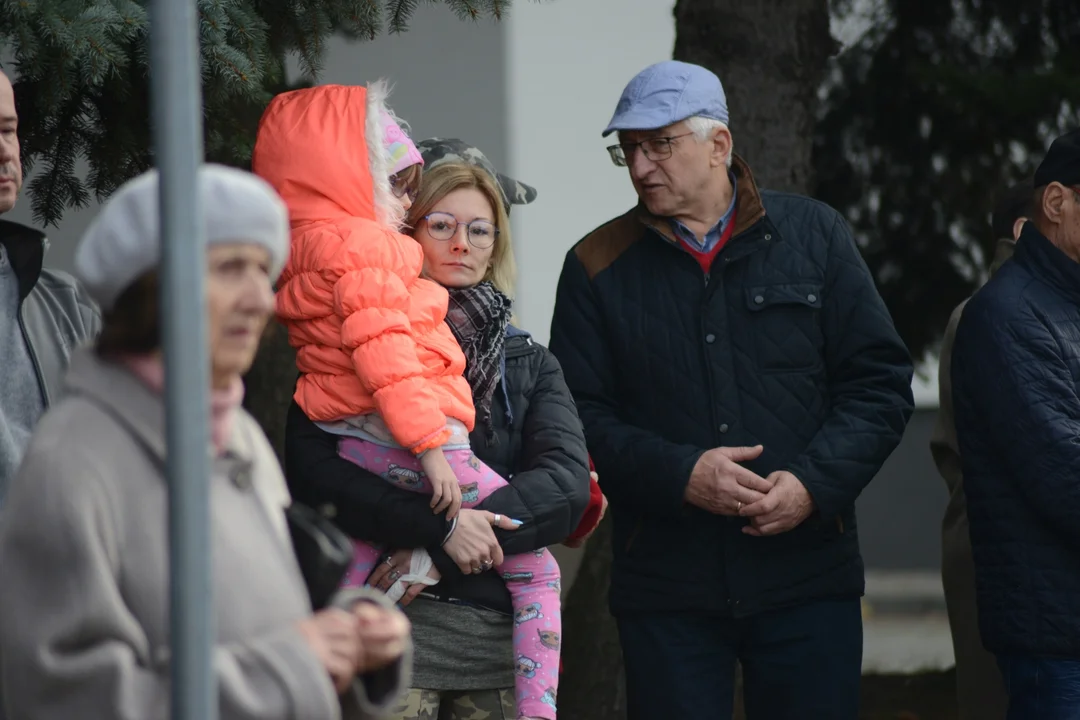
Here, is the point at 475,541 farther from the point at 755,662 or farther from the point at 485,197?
the point at 755,662

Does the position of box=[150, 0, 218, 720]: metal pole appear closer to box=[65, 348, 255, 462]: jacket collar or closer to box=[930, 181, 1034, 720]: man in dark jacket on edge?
box=[65, 348, 255, 462]: jacket collar

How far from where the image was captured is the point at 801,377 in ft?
12.0

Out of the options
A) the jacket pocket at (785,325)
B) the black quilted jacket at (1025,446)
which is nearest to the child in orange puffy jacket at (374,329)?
the jacket pocket at (785,325)

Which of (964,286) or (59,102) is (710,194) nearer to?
(59,102)

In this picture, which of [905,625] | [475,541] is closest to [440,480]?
[475,541]

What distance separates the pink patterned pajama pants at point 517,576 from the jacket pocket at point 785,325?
0.80 metres

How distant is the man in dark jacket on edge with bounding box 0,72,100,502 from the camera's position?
9.58 ft

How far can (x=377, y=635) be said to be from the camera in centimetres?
186

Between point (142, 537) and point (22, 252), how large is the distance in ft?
4.76

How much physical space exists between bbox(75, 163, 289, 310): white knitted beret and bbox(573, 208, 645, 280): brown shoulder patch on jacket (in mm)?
2047

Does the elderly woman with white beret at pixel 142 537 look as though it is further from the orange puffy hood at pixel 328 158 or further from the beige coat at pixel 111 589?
the orange puffy hood at pixel 328 158

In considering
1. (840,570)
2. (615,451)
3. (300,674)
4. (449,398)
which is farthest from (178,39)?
(840,570)

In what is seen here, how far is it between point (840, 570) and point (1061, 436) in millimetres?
603

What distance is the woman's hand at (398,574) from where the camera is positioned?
319 cm
